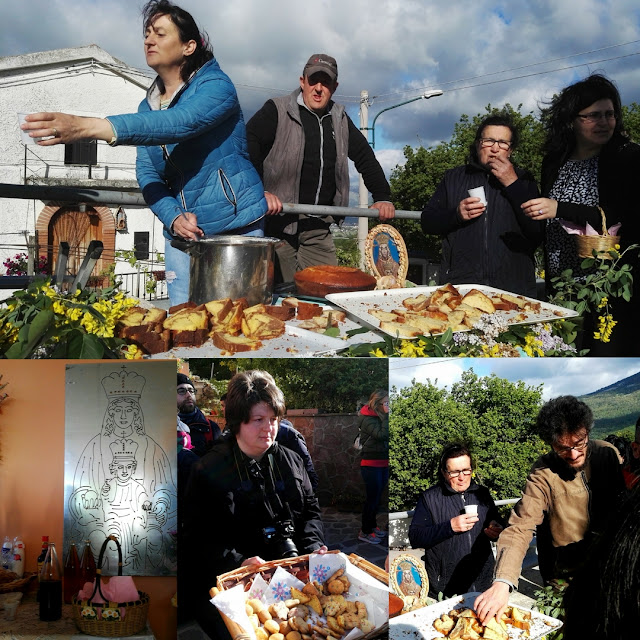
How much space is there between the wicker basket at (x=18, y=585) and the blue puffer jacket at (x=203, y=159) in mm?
1859

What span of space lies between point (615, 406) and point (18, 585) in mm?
3130

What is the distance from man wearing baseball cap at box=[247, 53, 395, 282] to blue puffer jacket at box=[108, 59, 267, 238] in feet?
0.30

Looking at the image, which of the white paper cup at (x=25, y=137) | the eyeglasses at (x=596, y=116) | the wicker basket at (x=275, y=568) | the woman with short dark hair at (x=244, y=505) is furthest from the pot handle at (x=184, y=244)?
the eyeglasses at (x=596, y=116)

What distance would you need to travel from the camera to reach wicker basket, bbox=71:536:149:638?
3.91 metres

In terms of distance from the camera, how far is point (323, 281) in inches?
170

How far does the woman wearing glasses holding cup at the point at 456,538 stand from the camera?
4207mm

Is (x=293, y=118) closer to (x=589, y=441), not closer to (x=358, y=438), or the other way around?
(x=358, y=438)

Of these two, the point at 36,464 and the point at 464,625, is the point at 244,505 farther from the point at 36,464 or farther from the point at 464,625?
the point at 464,625

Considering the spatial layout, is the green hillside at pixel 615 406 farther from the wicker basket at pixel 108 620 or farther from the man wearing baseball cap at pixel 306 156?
the wicker basket at pixel 108 620

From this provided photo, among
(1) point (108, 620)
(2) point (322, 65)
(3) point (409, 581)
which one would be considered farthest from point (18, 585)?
(2) point (322, 65)

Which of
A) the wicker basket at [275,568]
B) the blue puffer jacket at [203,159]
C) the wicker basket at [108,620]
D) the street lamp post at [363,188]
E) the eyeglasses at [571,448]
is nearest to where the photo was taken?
the wicker basket at [108,620]

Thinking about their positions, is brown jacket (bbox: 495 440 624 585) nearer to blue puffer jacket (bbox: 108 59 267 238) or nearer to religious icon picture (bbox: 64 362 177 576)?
religious icon picture (bbox: 64 362 177 576)

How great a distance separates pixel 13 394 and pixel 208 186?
143 centimetres

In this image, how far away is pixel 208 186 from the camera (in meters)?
4.25
